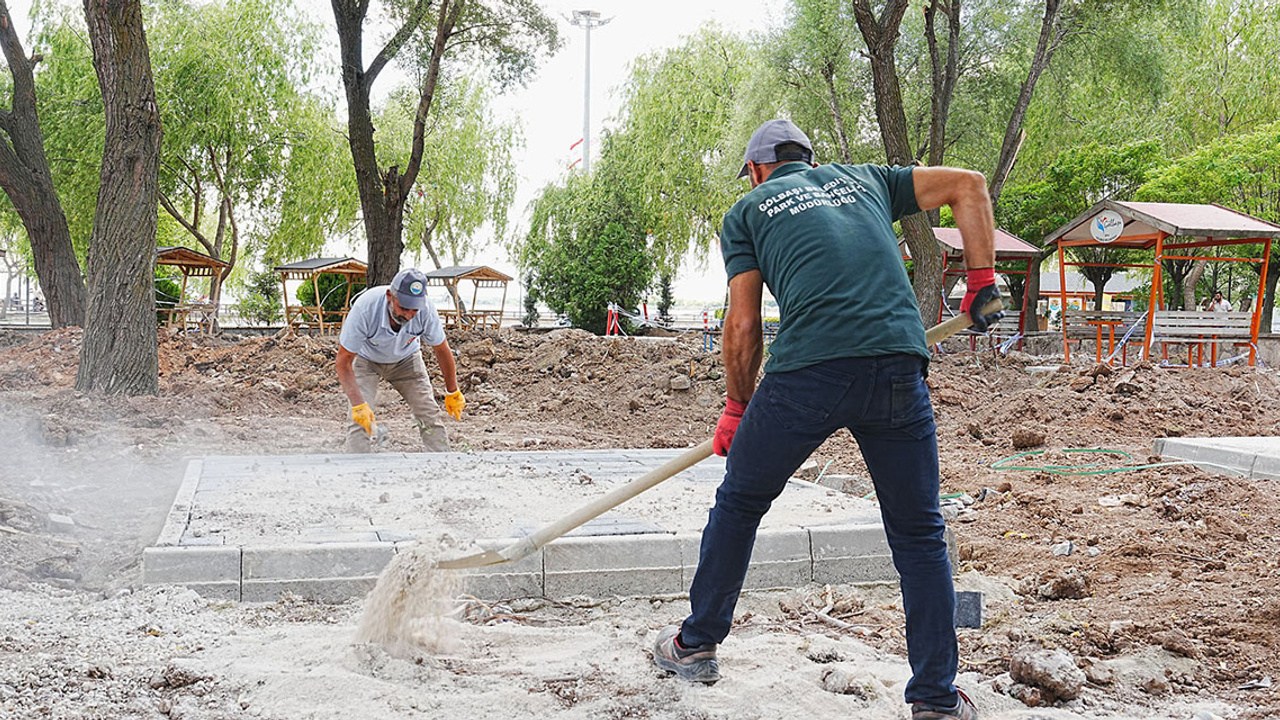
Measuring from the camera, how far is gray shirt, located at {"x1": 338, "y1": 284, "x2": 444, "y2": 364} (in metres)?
7.09

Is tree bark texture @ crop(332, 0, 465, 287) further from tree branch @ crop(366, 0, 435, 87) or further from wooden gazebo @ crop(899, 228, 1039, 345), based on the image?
wooden gazebo @ crop(899, 228, 1039, 345)

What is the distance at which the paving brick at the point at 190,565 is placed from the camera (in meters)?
3.92

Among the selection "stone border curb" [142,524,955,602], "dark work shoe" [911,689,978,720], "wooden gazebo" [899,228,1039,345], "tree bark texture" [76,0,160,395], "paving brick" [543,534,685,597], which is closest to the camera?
"dark work shoe" [911,689,978,720]

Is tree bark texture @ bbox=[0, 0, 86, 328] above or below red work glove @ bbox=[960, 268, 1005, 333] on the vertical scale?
above

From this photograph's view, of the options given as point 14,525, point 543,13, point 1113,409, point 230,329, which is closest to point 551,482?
point 14,525

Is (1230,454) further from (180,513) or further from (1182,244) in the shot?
(1182,244)

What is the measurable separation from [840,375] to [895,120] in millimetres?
11761

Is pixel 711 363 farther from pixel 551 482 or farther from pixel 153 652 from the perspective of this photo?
pixel 153 652

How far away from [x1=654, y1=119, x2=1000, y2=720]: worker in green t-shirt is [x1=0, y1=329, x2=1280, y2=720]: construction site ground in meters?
0.30

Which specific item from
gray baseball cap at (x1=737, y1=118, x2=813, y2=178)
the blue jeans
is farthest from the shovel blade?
gray baseball cap at (x1=737, y1=118, x2=813, y2=178)

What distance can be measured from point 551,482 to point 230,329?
21.9 meters

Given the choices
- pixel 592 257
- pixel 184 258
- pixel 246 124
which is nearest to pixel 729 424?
pixel 184 258

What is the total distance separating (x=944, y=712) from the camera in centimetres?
280

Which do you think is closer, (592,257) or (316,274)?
(316,274)
